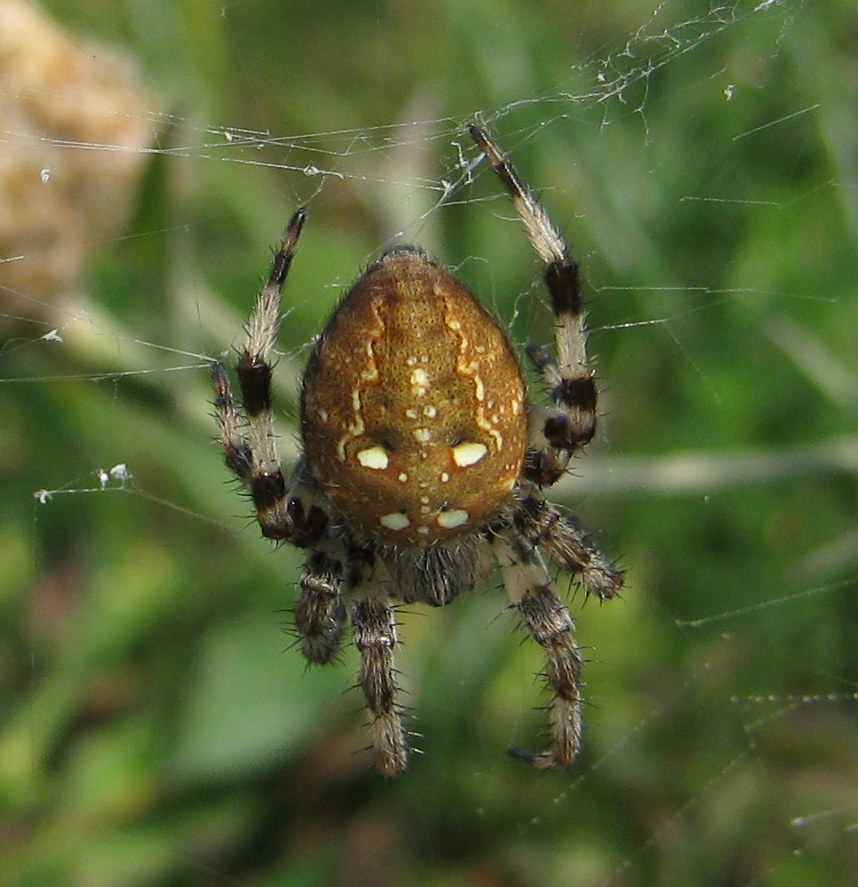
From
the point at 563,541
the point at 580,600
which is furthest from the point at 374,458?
the point at 580,600

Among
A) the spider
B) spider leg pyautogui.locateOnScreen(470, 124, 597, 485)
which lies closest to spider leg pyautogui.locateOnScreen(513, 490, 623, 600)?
the spider

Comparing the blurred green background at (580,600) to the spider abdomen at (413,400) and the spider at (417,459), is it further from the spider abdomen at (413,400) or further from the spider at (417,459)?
the spider abdomen at (413,400)

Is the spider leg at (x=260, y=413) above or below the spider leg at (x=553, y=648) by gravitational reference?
above

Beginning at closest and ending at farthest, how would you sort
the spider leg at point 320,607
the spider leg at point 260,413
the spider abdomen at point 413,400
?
the spider abdomen at point 413,400, the spider leg at point 260,413, the spider leg at point 320,607

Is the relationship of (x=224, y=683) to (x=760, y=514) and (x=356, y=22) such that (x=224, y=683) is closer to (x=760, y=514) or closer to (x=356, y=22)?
(x=760, y=514)

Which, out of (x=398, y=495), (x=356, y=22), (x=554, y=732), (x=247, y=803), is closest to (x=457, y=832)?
(x=247, y=803)

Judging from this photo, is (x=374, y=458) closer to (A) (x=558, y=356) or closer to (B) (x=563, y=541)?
(A) (x=558, y=356)

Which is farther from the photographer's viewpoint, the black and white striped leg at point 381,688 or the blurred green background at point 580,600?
the blurred green background at point 580,600

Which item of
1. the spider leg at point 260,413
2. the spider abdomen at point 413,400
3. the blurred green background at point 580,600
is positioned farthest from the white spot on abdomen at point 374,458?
the blurred green background at point 580,600
